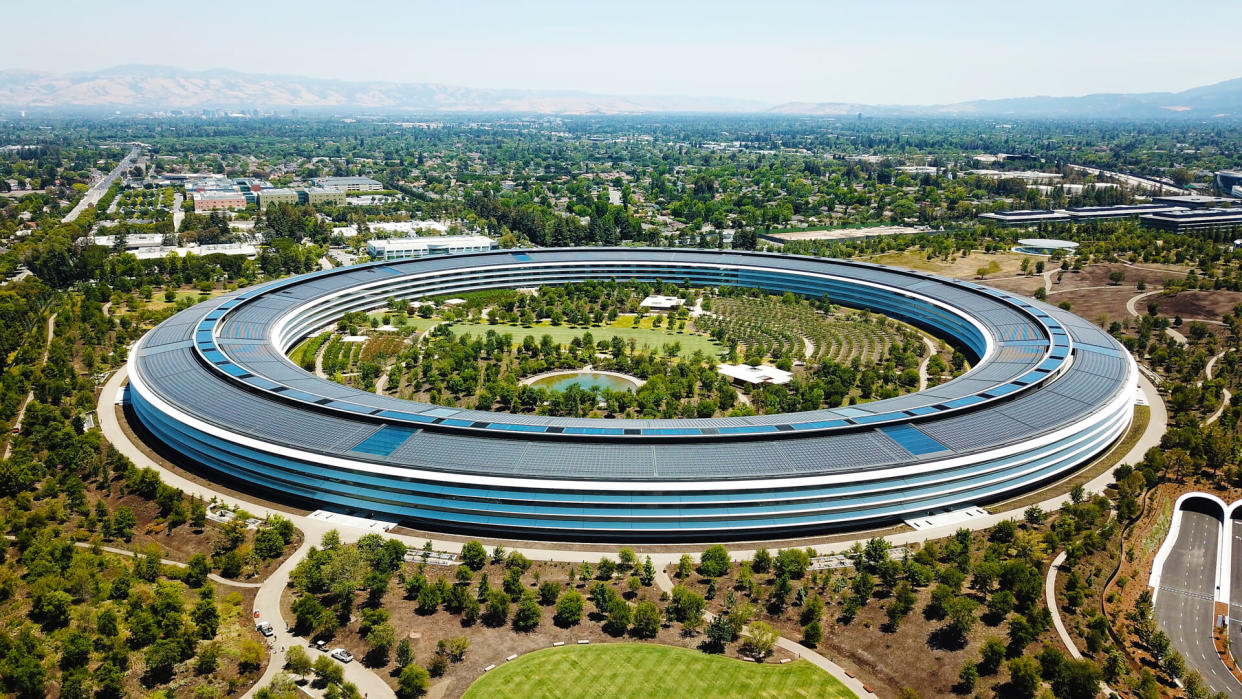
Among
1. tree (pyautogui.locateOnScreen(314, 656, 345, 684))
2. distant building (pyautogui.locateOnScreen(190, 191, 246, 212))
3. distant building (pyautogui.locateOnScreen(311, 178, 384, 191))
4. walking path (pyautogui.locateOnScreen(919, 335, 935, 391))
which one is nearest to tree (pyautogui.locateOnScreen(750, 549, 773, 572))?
tree (pyautogui.locateOnScreen(314, 656, 345, 684))

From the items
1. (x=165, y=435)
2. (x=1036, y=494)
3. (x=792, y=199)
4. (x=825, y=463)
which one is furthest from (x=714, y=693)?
(x=792, y=199)

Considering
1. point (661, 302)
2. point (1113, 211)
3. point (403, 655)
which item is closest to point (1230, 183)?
point (1113, 211)

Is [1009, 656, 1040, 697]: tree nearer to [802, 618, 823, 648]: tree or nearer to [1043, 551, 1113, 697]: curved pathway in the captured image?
[1043, 551, 1113, 697]: curved pathway

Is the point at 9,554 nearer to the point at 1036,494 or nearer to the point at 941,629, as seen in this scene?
the point at 941,629

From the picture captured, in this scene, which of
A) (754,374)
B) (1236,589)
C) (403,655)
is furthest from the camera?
(754,374)

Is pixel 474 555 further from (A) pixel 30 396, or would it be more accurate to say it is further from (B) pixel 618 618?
(A) pixel 30 396

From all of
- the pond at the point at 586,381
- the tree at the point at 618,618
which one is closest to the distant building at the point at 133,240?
the pond at the point at 586,381

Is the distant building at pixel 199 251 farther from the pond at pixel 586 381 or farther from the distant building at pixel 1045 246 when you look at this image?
the distant building at pixel 1045 246
